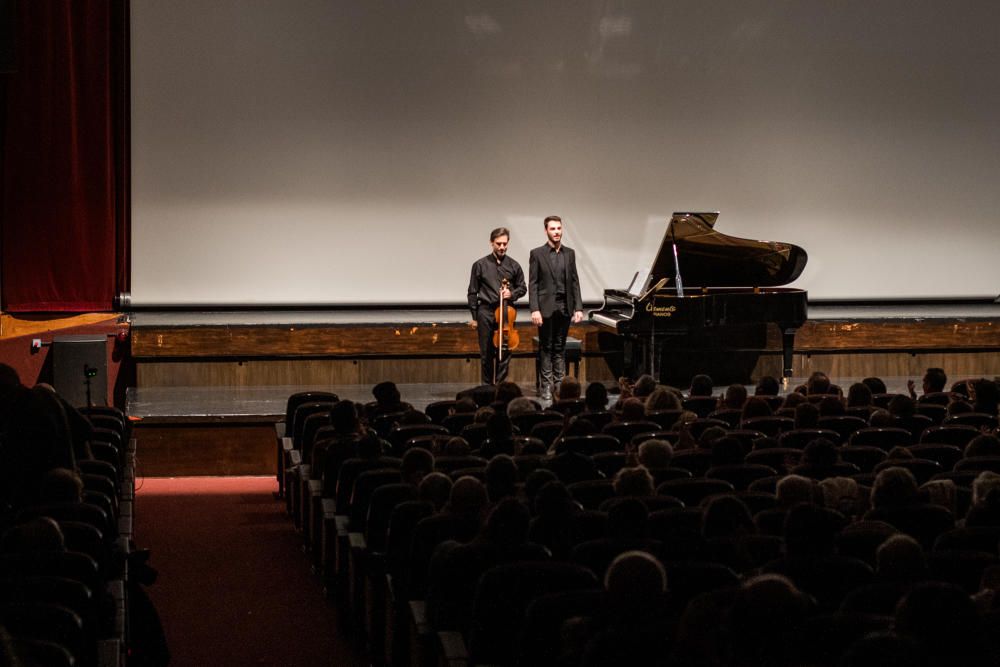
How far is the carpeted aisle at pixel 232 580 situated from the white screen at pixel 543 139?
12.8 ft

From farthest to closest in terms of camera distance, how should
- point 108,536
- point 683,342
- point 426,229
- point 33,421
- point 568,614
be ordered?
point 426,229 → point 683,342 → point 33,421 → point 108,536 → point 568,614

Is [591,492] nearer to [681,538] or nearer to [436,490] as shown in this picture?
[436,490]

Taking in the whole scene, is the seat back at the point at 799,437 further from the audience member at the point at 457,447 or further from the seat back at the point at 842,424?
the audience member at the point at 457,447

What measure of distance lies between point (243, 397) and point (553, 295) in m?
2.73

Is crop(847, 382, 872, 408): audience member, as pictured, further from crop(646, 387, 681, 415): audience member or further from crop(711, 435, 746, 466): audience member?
crop(711, 435, 746, 466): audience member

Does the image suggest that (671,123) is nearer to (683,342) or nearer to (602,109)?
(602,109)

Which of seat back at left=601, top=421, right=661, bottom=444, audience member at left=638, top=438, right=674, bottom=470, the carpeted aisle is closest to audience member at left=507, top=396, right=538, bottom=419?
seat back at left=601, top=421, right=661, bottom=444

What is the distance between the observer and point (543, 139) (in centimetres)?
1309

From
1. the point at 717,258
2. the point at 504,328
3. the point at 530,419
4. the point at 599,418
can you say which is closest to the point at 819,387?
the point at 599,418

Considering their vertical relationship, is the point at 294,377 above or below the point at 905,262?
below

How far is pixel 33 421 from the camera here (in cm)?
548

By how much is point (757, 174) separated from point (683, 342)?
8.88ft

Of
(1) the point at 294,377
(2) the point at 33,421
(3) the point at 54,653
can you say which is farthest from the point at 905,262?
(3) the point at 54,653

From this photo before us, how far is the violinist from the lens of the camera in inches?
408
